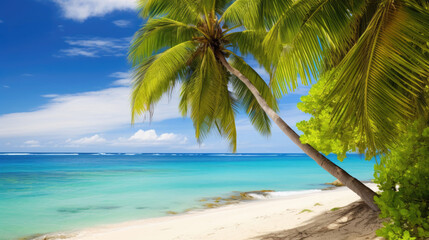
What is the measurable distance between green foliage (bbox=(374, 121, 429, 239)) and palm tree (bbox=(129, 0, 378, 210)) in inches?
165

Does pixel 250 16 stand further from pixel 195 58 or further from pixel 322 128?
pixel 322 128

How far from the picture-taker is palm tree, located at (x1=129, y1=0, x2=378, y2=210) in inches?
316

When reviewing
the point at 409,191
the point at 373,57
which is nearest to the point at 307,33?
the point at 373,57

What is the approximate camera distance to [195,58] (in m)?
9.02

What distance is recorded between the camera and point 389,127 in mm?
3391

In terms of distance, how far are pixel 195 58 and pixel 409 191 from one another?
6.41 meters

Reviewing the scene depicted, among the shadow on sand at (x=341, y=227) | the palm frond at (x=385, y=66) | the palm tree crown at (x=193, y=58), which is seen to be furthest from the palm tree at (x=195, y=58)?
the palm frond at (x=385, y=66)

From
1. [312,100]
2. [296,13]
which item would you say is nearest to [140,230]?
[312,100]

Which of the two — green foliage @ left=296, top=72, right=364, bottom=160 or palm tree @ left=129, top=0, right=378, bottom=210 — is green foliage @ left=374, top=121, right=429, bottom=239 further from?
palm tree @ left=129, top=0, right=378, bottom=210

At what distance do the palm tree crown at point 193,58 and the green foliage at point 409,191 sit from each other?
513 cm

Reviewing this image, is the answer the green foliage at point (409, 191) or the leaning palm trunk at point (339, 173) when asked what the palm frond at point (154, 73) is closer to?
the leaning palm trunk at point (339, 173)

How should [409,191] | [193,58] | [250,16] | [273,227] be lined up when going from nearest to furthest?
[409,191] < [273,227] < [250,16] < [193,58]

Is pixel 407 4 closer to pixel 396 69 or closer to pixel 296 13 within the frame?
pixel 396 69

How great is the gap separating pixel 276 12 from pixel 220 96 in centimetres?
405
